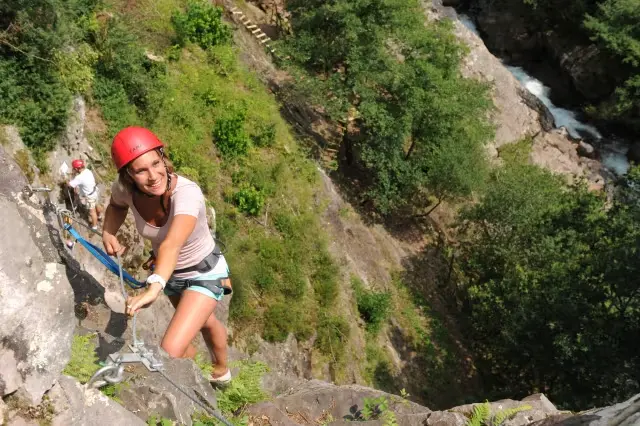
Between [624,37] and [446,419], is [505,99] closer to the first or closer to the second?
[624,37]

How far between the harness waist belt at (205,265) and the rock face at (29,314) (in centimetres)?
132

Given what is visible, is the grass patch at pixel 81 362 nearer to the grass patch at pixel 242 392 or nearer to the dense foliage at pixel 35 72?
the grass patch at pixel 242 392

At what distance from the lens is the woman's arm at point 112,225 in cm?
517

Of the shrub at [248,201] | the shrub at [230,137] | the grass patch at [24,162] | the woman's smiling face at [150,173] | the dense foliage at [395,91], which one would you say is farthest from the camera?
the dense foliage at [395,91]

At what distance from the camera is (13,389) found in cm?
353

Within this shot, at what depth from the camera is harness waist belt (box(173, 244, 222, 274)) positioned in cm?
514

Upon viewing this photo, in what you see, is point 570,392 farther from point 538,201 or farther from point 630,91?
point 630,91

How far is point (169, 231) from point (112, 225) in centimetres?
106

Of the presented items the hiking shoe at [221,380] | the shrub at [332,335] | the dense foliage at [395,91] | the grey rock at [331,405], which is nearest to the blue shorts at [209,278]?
the hiking shoe at [221,380]

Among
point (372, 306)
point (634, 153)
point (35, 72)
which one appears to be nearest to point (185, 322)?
point (35, 72)

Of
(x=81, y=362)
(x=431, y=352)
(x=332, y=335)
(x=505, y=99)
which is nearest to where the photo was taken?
(x=81, y=362)

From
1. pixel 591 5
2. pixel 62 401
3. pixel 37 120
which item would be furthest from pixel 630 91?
pixel 62 401

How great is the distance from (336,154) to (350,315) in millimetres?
8857

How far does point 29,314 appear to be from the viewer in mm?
3650
